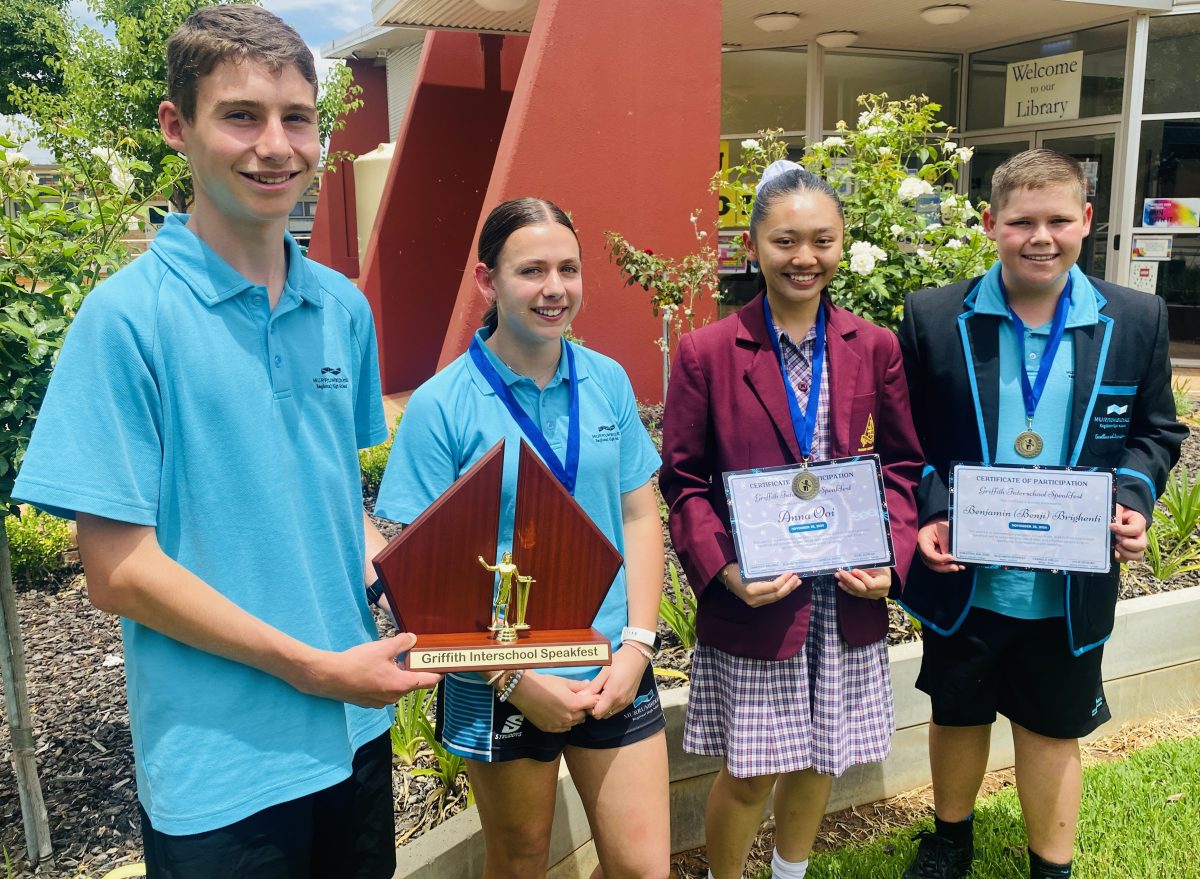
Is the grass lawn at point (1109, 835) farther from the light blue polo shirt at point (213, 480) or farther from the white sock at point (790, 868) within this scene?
the light blue polo shirt at point (213, 480)

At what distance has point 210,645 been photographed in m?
1.46

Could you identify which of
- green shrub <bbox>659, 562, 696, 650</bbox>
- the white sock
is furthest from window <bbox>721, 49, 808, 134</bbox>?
the white sock

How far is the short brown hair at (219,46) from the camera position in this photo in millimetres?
1460

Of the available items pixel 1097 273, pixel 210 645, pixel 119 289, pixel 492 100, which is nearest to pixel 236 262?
pixel 119 289

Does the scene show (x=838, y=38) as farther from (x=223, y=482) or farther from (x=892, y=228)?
(x=223, y=482)

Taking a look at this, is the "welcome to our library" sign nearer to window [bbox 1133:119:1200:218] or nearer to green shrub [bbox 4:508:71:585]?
window [bbox 1133:119:1200:218]

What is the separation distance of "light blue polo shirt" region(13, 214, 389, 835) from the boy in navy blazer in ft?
5.37

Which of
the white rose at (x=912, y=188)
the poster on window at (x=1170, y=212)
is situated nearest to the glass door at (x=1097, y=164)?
the poster on window at (x=1170, y=212)

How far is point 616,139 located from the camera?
761 cm

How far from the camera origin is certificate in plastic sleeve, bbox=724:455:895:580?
2.21m

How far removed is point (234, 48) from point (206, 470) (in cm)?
67

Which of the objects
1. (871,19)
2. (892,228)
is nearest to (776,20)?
(871,19)

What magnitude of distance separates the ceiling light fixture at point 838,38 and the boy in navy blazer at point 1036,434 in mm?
9040

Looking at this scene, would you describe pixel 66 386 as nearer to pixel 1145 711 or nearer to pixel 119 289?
pixel 119 289
